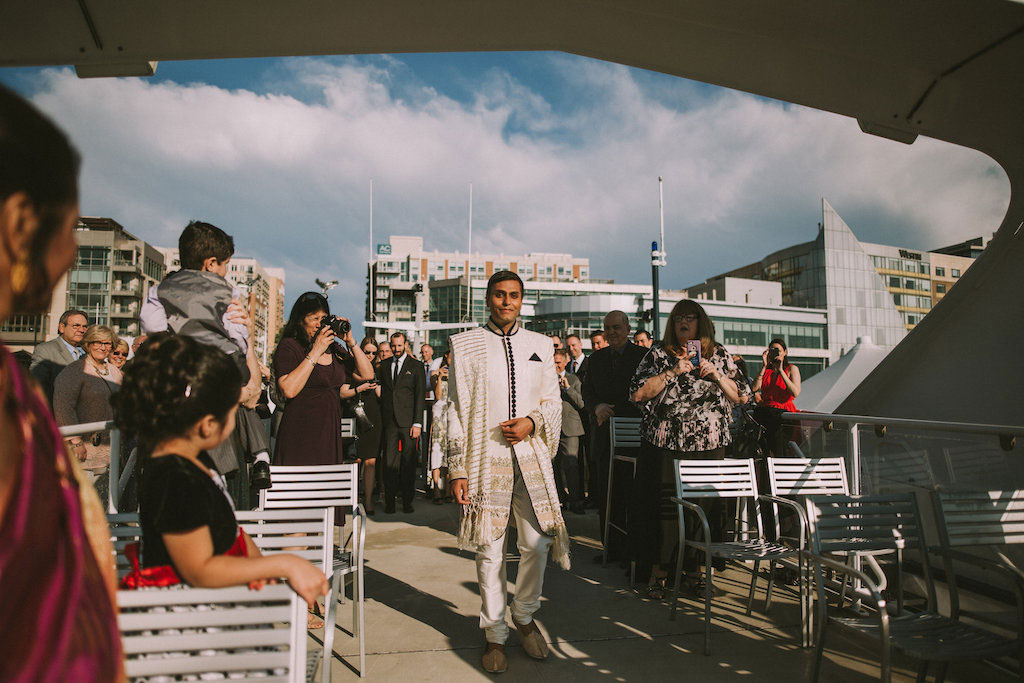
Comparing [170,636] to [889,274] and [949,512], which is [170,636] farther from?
[889,274]

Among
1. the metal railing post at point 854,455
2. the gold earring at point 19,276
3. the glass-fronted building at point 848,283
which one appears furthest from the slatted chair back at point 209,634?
the glass-fronted building at point 848,283

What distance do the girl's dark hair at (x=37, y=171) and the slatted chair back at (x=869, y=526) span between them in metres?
3.14

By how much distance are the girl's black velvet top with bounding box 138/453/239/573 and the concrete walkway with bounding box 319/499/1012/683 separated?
1.98 meters

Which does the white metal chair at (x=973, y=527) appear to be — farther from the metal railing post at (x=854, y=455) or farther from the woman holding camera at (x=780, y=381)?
the woman holding camera at (x=780, y=381)

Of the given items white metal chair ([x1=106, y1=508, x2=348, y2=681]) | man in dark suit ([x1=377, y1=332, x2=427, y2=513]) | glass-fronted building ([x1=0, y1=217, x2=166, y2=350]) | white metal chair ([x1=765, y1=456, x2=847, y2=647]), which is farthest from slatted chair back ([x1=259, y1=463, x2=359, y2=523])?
glass-fronted building ([x1=0, y1=217, x2=166, y2=350])

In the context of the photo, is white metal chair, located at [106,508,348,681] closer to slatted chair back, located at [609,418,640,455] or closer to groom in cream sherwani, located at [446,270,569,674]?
groom in cream sherwani, located at [446,270,569,674]

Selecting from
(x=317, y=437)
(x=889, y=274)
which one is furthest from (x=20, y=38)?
(x=889, y=274)

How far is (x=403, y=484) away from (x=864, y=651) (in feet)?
17.6

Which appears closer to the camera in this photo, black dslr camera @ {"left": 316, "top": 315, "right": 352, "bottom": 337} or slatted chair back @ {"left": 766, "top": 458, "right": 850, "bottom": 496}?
black dslr camera @ {"left": 316, "top": 315, "right": 352, "bottom": 337}

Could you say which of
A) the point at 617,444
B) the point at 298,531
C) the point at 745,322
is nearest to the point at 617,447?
the point at 617,444

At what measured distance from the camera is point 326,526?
2.58m

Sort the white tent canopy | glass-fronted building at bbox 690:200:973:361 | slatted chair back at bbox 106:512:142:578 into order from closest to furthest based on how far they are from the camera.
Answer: slatted chair back at bbox 106:512:142:578 < the white tent canopy < glass-fronted building at bbox 690:200:973:361

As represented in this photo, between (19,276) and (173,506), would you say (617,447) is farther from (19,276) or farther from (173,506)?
(19,276)

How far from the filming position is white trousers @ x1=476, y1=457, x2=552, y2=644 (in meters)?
3.39
